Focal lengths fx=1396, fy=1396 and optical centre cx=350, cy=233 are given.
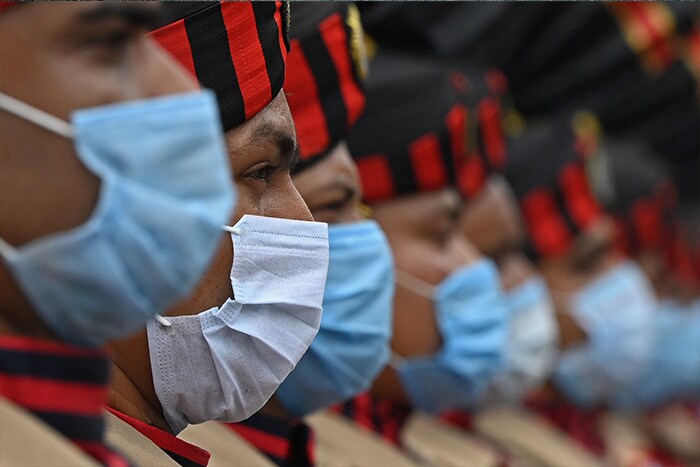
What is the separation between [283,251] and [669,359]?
5.52 metres

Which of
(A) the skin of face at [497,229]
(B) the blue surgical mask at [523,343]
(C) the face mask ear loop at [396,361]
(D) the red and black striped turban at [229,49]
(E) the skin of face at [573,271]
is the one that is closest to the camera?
(D) the red and black striped turban at [229,49]

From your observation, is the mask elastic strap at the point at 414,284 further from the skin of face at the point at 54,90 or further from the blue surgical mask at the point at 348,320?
the skin of face at the point at 54,90

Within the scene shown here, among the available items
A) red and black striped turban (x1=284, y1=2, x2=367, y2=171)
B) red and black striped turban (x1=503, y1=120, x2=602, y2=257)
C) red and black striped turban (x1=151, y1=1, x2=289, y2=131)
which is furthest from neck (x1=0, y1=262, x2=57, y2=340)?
red and black striped turban (x1=503, y1=120, x2=602, y2=257)

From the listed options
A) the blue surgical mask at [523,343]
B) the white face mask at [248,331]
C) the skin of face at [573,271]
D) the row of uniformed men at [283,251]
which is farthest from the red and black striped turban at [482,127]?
the white face mask at [248,331]

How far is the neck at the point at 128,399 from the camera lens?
2.10 meters

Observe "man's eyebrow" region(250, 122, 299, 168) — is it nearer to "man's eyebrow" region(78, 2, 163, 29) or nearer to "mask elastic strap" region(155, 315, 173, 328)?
"mask elastic strap" region(155, 315, 173, 328)

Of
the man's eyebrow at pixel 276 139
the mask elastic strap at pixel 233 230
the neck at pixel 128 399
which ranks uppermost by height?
the man's eyebrow at pixel 276 139

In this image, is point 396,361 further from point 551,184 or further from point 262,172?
point 551,184

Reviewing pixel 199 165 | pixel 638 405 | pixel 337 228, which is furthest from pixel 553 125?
pixel 199 165

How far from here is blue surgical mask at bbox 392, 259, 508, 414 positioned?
3.67m

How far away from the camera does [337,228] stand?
2758mm

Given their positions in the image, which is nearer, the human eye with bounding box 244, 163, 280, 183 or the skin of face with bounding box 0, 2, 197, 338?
the skin of face with bounding box 0, 2, 197, 338

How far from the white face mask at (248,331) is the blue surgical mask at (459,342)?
1480mm

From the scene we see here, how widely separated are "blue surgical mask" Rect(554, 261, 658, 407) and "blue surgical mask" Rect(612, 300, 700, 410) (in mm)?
1028
